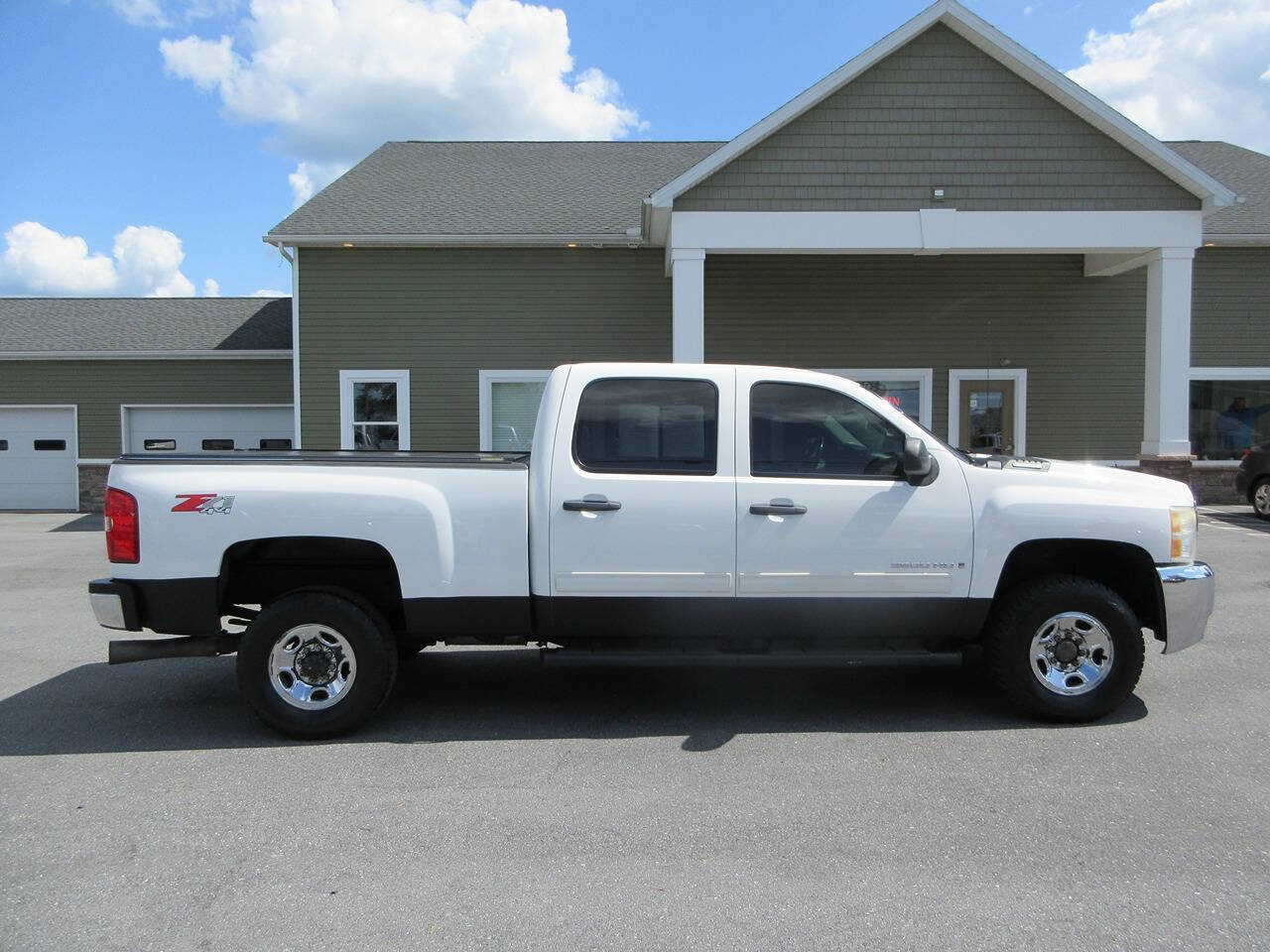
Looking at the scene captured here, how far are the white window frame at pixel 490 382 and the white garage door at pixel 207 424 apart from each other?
16.7 feet

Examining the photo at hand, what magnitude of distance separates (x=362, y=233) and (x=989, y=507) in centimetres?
1233

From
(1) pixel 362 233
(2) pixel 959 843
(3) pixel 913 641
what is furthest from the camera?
(1) pixel 362 233

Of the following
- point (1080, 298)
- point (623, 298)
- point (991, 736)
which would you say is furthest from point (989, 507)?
point (1080, 298)

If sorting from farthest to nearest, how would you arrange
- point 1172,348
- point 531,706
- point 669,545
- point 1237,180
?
1. point 1237,180
2. point 1172,348
3. point 531,706
4. point 669,545

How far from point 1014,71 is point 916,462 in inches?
405

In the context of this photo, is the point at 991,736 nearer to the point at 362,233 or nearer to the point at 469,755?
the point at 469,755

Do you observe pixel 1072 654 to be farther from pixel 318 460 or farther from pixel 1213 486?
pixel 1213 486

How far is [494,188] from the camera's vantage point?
1695cm

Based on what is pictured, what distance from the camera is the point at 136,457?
16.2 ft

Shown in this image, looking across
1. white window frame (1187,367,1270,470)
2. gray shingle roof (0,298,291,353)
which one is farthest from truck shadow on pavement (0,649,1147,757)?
gray shingle roof (0,298,291,353)

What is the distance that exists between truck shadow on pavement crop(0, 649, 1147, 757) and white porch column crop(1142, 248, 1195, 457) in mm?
8805

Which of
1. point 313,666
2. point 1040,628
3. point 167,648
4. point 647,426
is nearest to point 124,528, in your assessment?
point 167,648

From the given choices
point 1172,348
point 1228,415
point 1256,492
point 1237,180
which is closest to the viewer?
point 1172,348

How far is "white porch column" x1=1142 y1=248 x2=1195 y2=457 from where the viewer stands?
13094 millimetres
